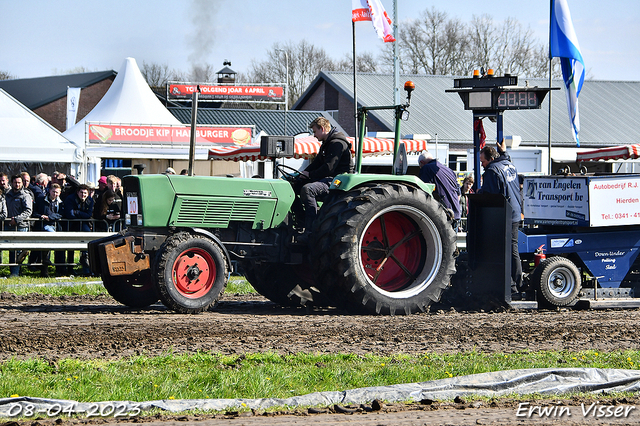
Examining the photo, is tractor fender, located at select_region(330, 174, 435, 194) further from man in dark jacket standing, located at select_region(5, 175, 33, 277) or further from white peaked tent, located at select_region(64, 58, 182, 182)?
white peaked tent, located at select_region(64, 58, 182, 182)

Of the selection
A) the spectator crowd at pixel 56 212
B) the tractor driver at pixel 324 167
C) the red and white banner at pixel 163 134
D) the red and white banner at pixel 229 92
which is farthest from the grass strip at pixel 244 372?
the red and white banner at pixel 229 92

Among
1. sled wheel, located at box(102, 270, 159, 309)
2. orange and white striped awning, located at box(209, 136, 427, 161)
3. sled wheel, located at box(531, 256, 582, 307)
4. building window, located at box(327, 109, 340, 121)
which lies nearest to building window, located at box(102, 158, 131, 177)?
building window, located at box(327, 109, 340, 121)

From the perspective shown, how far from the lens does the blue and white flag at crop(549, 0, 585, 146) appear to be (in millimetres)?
14391

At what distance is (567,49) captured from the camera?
565 inches

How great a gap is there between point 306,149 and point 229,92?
36160 millimetres

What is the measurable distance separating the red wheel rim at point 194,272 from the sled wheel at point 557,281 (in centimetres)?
371

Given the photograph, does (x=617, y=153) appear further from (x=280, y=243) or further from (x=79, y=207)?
(x=280, y=243)

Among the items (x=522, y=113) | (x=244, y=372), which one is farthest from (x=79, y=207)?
(x=522, y=113)

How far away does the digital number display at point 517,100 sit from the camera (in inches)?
396

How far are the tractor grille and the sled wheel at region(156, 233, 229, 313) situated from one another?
0.24m

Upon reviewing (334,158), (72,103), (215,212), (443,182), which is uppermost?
(72,103)

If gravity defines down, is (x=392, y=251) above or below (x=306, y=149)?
below

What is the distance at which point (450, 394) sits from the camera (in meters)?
4.90

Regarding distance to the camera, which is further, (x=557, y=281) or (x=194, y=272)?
(x=557, y=281)
